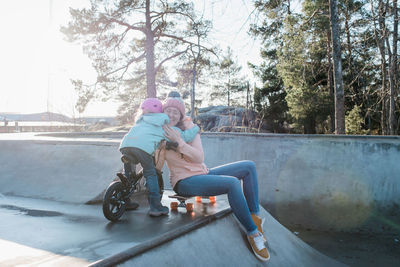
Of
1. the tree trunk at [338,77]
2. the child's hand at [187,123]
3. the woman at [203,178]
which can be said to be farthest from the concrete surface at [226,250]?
the tree trunk at [338,77]

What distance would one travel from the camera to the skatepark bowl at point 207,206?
2.38 m

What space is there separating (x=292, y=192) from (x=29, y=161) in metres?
4.52

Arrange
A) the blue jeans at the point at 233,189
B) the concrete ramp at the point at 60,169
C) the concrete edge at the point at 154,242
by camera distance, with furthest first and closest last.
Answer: the concrete ramp at the point at 60,169 < the blue jeans at the point at 233,189 < the concrete edge at the point at 154,242

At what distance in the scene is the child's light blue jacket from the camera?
2.90 meters

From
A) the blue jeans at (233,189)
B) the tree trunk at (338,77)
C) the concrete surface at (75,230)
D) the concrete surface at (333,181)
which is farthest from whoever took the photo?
the tree trunk at (338,77)

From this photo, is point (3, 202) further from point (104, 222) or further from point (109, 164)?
point (104, 222)

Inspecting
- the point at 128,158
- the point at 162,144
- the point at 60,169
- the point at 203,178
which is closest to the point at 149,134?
the point at 162,144

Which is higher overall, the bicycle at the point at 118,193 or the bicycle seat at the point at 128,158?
the bicycle seat at the point at 128,158

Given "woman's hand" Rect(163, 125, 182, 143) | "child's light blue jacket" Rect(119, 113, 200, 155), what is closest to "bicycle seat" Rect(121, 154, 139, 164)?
"child's light blue jacket" Rect(119, 113, 200, 155)

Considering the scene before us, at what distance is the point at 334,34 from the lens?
806 centimetres

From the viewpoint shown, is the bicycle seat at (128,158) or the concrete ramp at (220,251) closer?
the concrete ramp at (220,251)

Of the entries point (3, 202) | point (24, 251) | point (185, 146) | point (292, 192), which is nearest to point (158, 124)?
point (185, 146)

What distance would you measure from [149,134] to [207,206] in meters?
1.23

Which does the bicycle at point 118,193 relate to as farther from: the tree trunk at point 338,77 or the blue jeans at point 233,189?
the tree trunk at point 338,77
